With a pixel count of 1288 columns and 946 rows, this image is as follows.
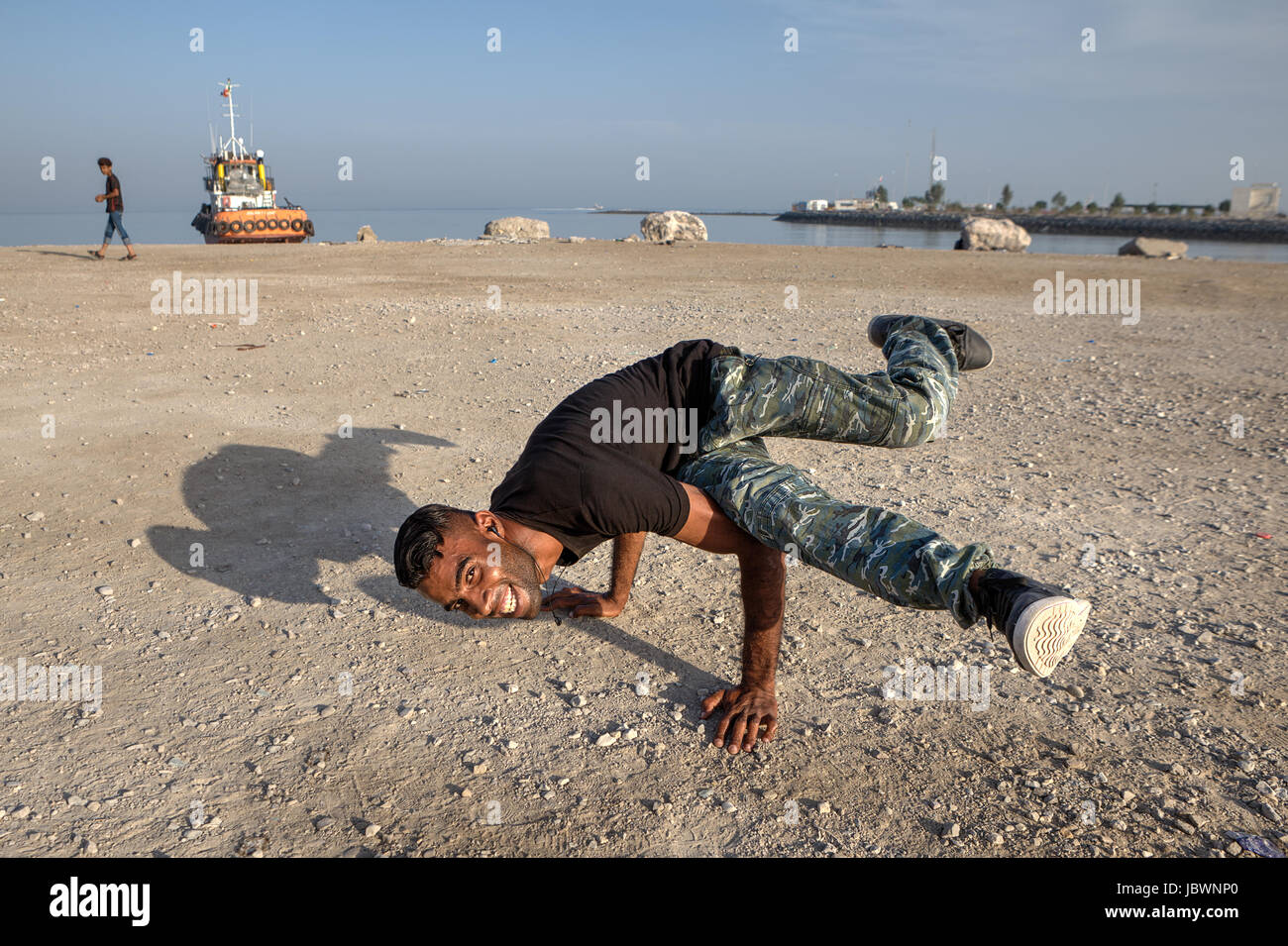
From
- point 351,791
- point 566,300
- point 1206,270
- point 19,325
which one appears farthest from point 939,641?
point 1206,270

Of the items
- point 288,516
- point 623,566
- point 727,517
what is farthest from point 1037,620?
point 288,516

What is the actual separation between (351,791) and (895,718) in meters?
1.87

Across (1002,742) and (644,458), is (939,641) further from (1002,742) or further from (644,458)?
(644,458)

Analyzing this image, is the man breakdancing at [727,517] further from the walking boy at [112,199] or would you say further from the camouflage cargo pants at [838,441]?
the walking boy at [112,199]

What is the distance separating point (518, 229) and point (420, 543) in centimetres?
2254

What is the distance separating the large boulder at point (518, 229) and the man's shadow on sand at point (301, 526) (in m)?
19.5

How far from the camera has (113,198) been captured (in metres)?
15.6

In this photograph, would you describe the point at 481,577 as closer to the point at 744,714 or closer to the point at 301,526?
the point at 744,714

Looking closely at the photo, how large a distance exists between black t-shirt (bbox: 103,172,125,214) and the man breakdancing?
15687mm

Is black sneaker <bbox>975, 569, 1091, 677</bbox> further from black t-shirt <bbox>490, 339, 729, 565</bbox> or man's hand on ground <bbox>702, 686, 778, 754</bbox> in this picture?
black t-shirt <bbox>490, 339, 729, 565</bbox>

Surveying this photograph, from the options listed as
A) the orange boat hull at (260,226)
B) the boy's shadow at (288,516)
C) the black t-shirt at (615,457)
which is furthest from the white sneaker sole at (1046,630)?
the orange boat hull at (260,226)

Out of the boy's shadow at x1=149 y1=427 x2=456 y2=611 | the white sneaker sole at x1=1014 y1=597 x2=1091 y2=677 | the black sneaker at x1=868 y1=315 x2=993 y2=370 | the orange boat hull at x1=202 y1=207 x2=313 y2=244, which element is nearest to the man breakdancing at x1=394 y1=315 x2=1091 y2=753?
the white sneaker sole at x1=1014 y1=597 x2=1091 y2=677

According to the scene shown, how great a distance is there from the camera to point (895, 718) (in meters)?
3.10

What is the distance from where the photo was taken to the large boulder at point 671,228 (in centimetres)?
2384
